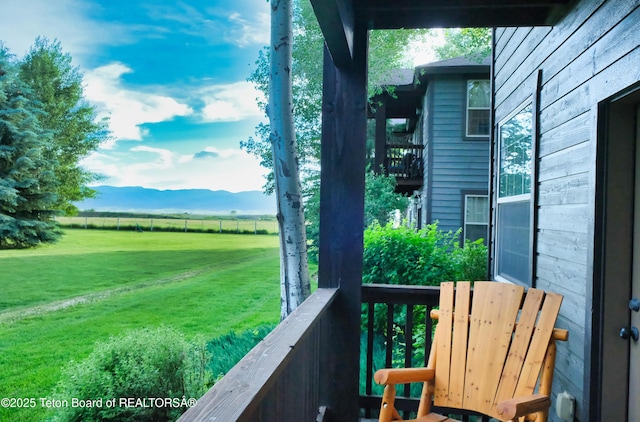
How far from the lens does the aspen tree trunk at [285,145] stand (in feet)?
13.1

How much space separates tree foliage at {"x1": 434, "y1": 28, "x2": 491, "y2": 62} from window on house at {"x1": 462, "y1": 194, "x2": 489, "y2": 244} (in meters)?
2.92

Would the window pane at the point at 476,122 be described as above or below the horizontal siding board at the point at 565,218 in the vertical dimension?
above

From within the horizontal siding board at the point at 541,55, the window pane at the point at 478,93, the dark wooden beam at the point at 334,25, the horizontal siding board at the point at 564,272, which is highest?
the window pane at the point at 478,93

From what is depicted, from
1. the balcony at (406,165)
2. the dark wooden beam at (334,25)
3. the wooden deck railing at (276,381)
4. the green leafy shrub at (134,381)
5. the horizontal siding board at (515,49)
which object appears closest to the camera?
the wooden deck railing at (276,381)

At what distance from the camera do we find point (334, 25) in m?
1.50

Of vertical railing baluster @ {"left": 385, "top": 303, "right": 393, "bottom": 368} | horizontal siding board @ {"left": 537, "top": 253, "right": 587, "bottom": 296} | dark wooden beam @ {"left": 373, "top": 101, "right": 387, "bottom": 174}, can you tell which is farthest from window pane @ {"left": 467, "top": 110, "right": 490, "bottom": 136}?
vertical railing baluster @ {"left": 385, "top": 303, "right": 393, "bottom": 368}

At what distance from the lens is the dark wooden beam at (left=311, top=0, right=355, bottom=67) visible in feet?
4.41

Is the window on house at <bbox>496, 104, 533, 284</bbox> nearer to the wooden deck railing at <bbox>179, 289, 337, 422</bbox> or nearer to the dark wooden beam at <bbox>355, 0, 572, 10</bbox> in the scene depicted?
the dark wooden beam at <bbox>355, 0, 572, 10</bbox>

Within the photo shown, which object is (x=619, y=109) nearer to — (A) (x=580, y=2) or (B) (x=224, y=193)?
(A) (x=580, y=2)

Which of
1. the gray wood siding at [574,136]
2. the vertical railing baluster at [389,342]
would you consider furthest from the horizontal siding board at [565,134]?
the vertical railing baluster at [389,342]

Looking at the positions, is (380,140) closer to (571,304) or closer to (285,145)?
(285,145)

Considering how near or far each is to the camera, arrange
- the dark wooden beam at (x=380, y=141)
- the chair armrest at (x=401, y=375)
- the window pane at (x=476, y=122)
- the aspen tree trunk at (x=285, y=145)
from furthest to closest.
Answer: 1. the dark wooden beam at (x=380, y=141)
2. the window pane at (x=476, y=122)
3. the aspen tree trunk at (x=285, y=145)
4. the chair armrest at (x=401, y=375)

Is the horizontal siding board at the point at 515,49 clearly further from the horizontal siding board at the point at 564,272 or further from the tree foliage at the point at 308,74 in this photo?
the tree foliage at the point at 308,74

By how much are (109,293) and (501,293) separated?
8.71m
